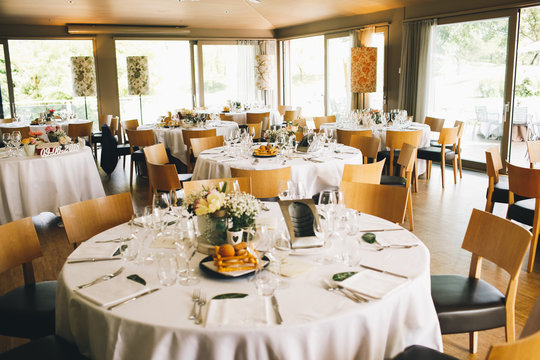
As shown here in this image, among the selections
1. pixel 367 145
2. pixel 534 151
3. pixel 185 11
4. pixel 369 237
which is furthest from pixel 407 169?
pixel 185 11

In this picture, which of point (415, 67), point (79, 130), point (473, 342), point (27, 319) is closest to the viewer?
point (27, 319)

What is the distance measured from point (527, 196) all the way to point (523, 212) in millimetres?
152

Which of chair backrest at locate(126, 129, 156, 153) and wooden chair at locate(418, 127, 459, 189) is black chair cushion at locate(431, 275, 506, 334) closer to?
wooden chair at locate(418, 127, 459, 189)

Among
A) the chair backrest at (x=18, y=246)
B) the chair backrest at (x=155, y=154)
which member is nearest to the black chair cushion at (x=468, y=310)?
the chair backrest at (x=18, y=246)

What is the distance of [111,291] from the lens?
1.91 metres

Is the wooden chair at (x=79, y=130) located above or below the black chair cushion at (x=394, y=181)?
above

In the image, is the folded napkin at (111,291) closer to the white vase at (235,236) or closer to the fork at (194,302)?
the fork at (194,302)

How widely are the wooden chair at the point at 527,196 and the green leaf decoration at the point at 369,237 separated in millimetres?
2187

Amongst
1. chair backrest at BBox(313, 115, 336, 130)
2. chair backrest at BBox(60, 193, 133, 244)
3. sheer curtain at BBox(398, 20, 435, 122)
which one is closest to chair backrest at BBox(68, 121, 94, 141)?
chair backrest at BBox(313, 115, 336, 130)

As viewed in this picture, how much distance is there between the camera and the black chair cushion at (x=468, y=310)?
228 centimetres

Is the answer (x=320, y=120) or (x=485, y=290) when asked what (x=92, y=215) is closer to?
(x=485, y=290)

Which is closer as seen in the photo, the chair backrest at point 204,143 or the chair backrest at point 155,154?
the chair backrest at point 155,154

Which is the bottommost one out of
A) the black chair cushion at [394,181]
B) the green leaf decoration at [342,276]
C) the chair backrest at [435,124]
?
the black chair cushion at [394,181]

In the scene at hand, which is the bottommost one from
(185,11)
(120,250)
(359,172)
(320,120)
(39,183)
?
(39,183)
